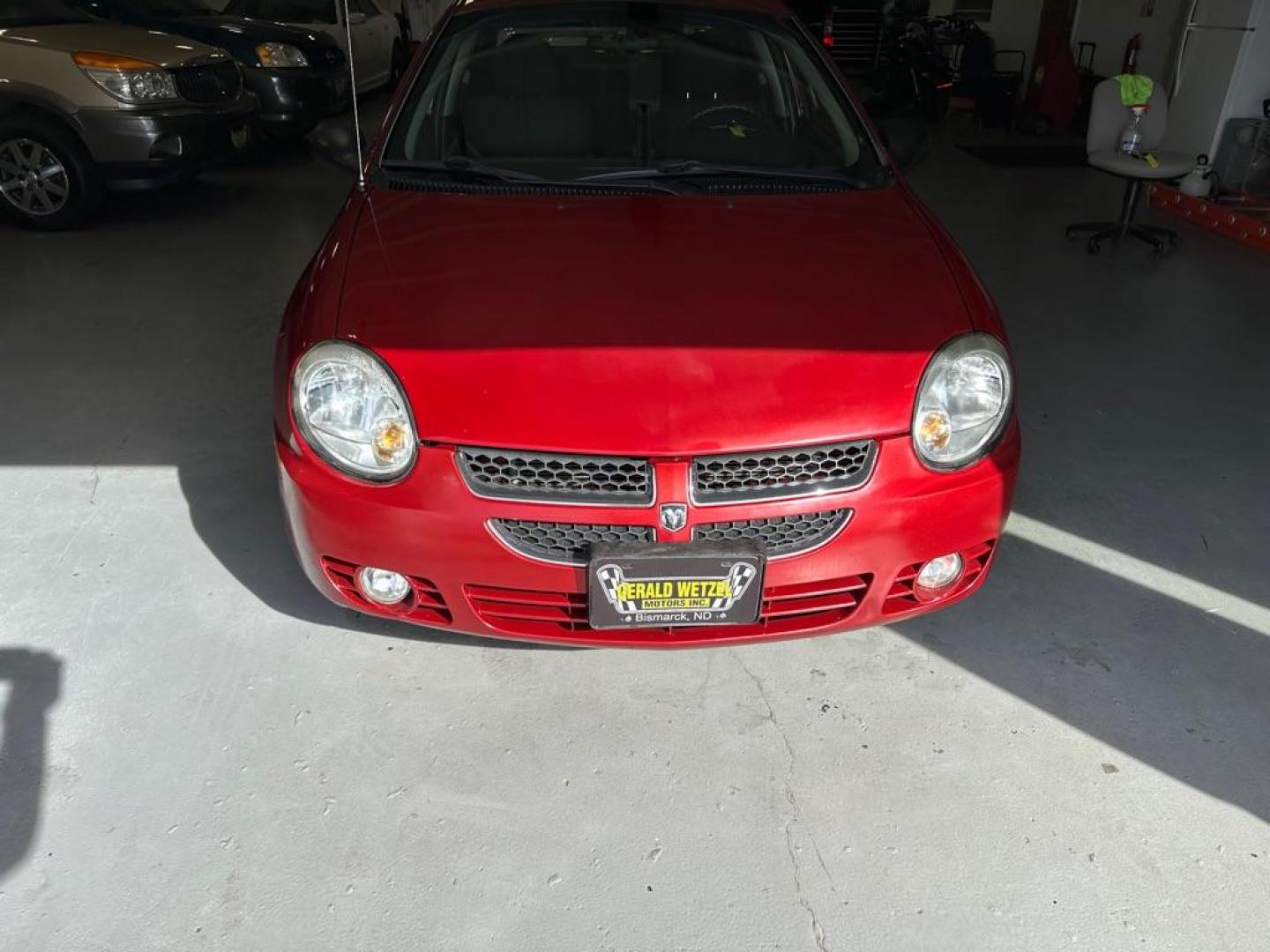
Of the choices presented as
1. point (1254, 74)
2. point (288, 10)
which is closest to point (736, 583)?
point (1254, 74)

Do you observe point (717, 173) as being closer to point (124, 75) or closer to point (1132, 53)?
point (124, 75)

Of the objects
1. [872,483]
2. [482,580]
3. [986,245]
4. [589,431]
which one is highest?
[589,431]

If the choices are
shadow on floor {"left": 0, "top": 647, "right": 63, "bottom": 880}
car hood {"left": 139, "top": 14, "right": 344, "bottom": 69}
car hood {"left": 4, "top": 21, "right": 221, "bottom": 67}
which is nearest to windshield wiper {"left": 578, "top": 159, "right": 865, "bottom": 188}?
shadow on floor {"left": 0, "top": 647, "right": 63, "bottom": 880}

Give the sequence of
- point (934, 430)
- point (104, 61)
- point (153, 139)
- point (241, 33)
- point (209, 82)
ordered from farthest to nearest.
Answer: point (241, 33), point (209, 82), point (153, 139), point (104, 61), point (934, 430)

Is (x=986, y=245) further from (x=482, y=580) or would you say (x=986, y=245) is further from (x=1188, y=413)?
(x=482, y=580)

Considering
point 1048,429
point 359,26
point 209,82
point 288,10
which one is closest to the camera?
point 1048,429

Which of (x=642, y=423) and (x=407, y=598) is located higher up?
(x=642, y=423)

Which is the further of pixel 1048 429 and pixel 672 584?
pixel 1048 429

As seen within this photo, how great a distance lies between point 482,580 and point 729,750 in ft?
1.96

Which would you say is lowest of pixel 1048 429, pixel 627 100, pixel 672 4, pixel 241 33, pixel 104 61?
pixel 1048 429

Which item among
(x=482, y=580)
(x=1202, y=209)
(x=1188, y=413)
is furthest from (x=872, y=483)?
(x=1202, y=209)

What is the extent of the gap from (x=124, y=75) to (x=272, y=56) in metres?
1.89

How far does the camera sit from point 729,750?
6.38 ft

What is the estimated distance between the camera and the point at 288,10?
7.86 meters
